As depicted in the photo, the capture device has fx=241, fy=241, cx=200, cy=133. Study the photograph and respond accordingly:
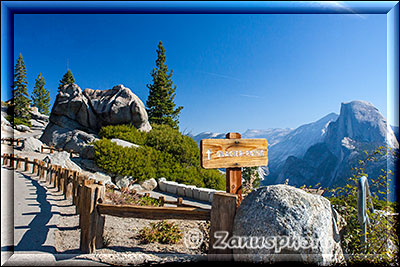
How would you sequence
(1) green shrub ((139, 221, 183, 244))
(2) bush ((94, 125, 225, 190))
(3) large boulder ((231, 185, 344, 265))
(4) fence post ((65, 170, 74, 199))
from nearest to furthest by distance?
(3) large boulder ((231, 185, 344, 265)) → (1) green shrub ((139, 221, 183, 244)) → (4) fence post ((65, 170, 74, 199)) → (2) bush ((94, 125, 225, 190))

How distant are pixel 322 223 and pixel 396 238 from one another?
1105mm

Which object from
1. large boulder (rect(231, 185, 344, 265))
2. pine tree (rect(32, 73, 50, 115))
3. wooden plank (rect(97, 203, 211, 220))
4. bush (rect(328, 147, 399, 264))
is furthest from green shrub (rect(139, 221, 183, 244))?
pine tree (rect(32, 73, 50, 115))

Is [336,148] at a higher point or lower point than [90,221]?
higher

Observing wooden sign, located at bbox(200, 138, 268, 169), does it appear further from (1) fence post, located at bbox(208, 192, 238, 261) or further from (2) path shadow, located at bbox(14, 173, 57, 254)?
(2) path shadow, located at bbox(14, 173, 57, 254)

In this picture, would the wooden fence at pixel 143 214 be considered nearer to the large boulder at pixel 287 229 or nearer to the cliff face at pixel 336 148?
the large boulder at pixel 287 229

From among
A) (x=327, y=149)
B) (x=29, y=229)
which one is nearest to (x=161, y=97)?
(x=29, y=229)

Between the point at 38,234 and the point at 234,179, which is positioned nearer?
the point at 234,179

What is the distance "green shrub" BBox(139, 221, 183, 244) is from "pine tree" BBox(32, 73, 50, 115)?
167 feet

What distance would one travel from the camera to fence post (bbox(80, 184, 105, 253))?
305 cm

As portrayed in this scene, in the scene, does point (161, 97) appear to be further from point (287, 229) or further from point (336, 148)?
point (336, 148)

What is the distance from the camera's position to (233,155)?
3.26 m

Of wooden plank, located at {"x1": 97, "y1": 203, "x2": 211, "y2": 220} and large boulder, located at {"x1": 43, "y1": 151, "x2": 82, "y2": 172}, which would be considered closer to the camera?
wooden plank, located at {"x1": 97, "y1": 203, "x2": 211, "y2": 220}

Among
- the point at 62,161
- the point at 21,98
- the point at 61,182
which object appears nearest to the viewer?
the point at 61,182

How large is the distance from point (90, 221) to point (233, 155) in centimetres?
202
